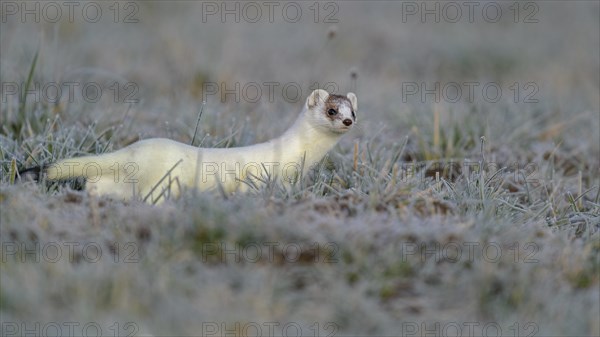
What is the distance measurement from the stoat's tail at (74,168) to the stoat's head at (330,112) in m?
1.09

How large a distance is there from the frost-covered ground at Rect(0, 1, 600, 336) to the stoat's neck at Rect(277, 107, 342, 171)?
0.15 m

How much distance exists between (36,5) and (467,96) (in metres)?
5.14

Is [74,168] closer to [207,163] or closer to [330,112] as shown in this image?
[207,163]

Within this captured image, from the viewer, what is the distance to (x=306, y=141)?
4.15 meters

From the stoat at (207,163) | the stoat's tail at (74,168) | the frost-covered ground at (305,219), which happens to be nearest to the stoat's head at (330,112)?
the stoat at (207,163)

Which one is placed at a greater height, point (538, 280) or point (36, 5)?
point (36, 5)

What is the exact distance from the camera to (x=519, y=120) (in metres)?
5.88

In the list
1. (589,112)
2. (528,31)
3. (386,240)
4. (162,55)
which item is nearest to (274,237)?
(386,240)

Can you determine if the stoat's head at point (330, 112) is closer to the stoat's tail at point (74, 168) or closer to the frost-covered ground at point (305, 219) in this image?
the frost-covered ground at point (305, 219)

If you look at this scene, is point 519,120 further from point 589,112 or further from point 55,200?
point 55,200

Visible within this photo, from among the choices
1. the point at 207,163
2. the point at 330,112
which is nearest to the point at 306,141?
the point at 330,112

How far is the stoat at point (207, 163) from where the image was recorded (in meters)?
3.70

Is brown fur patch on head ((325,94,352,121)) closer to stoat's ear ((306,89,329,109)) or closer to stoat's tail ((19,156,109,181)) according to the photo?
stoat's ear ((306,89,329,109))

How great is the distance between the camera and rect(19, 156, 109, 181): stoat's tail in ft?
12.1
